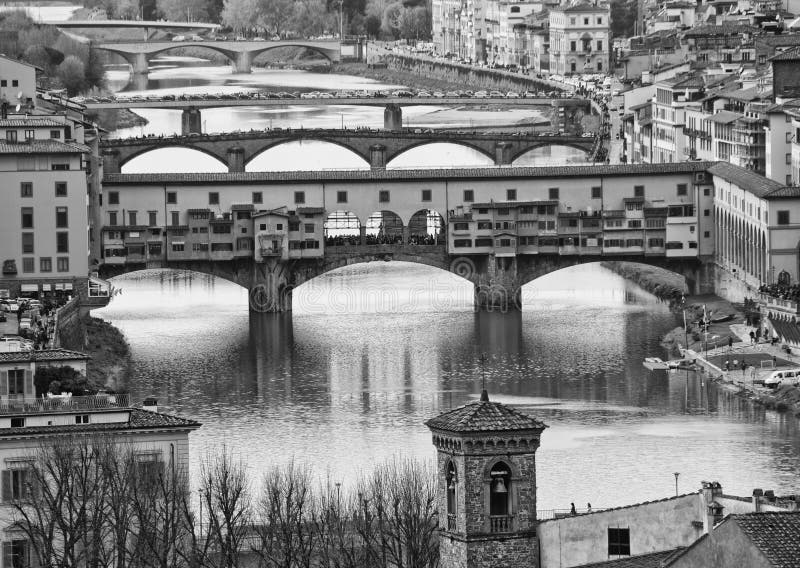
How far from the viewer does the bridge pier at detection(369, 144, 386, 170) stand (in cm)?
10650

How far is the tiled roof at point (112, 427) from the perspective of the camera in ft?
132

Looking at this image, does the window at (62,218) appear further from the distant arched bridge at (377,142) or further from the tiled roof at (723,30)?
the tiled roof at (723,30)

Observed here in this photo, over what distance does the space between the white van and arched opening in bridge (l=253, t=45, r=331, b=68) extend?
120 meters

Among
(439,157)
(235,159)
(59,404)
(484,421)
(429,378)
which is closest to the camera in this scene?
(484,421)

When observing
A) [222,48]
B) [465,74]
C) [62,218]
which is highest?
[222,48]

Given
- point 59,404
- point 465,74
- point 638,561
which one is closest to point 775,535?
point 638,561

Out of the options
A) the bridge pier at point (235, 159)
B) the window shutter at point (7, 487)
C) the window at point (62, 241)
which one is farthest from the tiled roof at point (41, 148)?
the bridge pier at point (235, 159)

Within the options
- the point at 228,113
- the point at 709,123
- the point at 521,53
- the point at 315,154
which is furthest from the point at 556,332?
the point at 521,53

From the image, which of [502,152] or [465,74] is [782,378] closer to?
[502,152]

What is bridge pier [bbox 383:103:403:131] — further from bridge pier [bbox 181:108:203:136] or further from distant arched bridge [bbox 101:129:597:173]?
distant arched bridge [bbox 101:129:597:173]

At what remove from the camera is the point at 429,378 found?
65000 mm

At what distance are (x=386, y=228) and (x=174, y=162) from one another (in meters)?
28.9

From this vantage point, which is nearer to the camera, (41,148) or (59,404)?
(59,404)

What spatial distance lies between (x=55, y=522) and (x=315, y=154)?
7495cm
